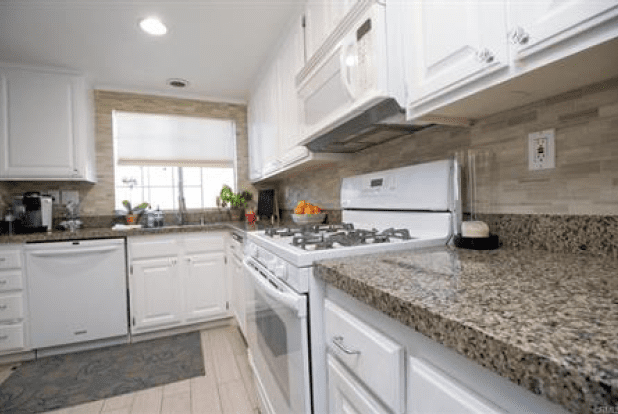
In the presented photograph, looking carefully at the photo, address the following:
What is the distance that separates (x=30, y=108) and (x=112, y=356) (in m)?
2.12

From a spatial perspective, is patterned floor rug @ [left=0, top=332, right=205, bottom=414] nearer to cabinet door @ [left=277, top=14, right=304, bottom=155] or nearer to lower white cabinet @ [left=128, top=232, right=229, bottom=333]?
lower white cabinet @ [left=128, top=232, right=229, bottom=333]

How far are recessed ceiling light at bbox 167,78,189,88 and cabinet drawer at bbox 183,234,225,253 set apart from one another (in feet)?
4.90

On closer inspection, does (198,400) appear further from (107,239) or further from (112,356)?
(107,239)

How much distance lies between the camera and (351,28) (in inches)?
46.5

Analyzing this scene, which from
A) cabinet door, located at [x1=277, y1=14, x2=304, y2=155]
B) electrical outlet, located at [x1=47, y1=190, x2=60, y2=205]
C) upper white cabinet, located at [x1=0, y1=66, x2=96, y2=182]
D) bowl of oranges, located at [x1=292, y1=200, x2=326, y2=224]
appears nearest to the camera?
cabinet door, located at [x1=277, y1=14, x2=304, y2=155]

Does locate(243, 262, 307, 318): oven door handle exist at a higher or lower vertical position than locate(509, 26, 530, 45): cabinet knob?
lower

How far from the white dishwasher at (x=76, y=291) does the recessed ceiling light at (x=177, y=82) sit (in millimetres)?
1558

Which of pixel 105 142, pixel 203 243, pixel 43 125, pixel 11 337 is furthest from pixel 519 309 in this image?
pixel 105 142

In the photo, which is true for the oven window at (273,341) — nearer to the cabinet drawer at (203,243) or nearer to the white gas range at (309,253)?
the white gas range at (309,253)

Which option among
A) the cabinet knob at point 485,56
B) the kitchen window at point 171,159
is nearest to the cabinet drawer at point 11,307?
the kitchen window at point 171,159

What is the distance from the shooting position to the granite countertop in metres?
0.32

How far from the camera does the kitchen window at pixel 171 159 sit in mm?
3123

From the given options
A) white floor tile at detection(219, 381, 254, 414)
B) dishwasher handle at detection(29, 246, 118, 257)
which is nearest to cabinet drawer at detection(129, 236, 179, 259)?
dishwasher handle at detection(29, 246, 118, 257)

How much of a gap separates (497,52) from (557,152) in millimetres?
394
